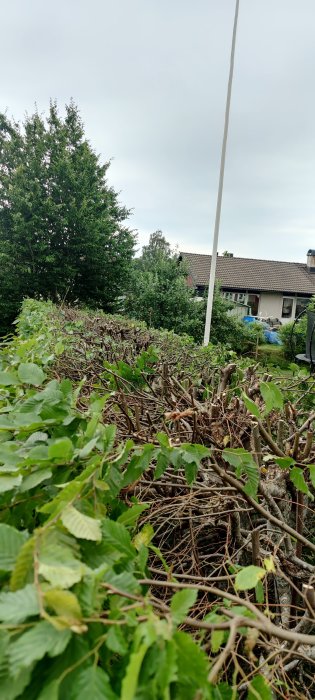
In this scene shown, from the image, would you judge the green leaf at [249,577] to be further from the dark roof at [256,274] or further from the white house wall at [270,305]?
the white house wall at [270,305]

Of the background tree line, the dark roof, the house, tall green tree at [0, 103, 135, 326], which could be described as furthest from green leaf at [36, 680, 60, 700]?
the house

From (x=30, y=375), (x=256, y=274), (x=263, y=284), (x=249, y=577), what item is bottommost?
(x=249, y=577)

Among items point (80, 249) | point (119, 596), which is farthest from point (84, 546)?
point (80, 249)

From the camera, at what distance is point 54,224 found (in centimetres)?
1809

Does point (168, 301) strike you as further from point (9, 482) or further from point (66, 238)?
point (9, 482)

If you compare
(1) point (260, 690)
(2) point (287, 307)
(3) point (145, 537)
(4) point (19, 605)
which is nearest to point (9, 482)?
(4) point (19, 605)

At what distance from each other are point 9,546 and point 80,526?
97 mm

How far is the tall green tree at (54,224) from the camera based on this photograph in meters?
17.7

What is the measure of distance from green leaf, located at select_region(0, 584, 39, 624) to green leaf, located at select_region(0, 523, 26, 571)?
0.19ft

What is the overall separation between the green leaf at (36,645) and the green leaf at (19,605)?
0.02 m

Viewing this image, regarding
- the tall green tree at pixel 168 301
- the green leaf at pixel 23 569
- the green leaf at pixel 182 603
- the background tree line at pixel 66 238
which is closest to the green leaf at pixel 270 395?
the green leaf at pixel 182 603

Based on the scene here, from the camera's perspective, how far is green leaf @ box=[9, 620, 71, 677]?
0.40m

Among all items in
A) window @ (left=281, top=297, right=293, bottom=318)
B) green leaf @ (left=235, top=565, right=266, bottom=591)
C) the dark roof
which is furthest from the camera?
window @ (left=281, top=297, right=293, bottom=318)

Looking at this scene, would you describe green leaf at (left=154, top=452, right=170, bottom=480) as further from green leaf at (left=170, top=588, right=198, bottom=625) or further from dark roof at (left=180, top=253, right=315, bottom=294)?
dark roof at (left=180, top=253, right=315, bottom=294)
